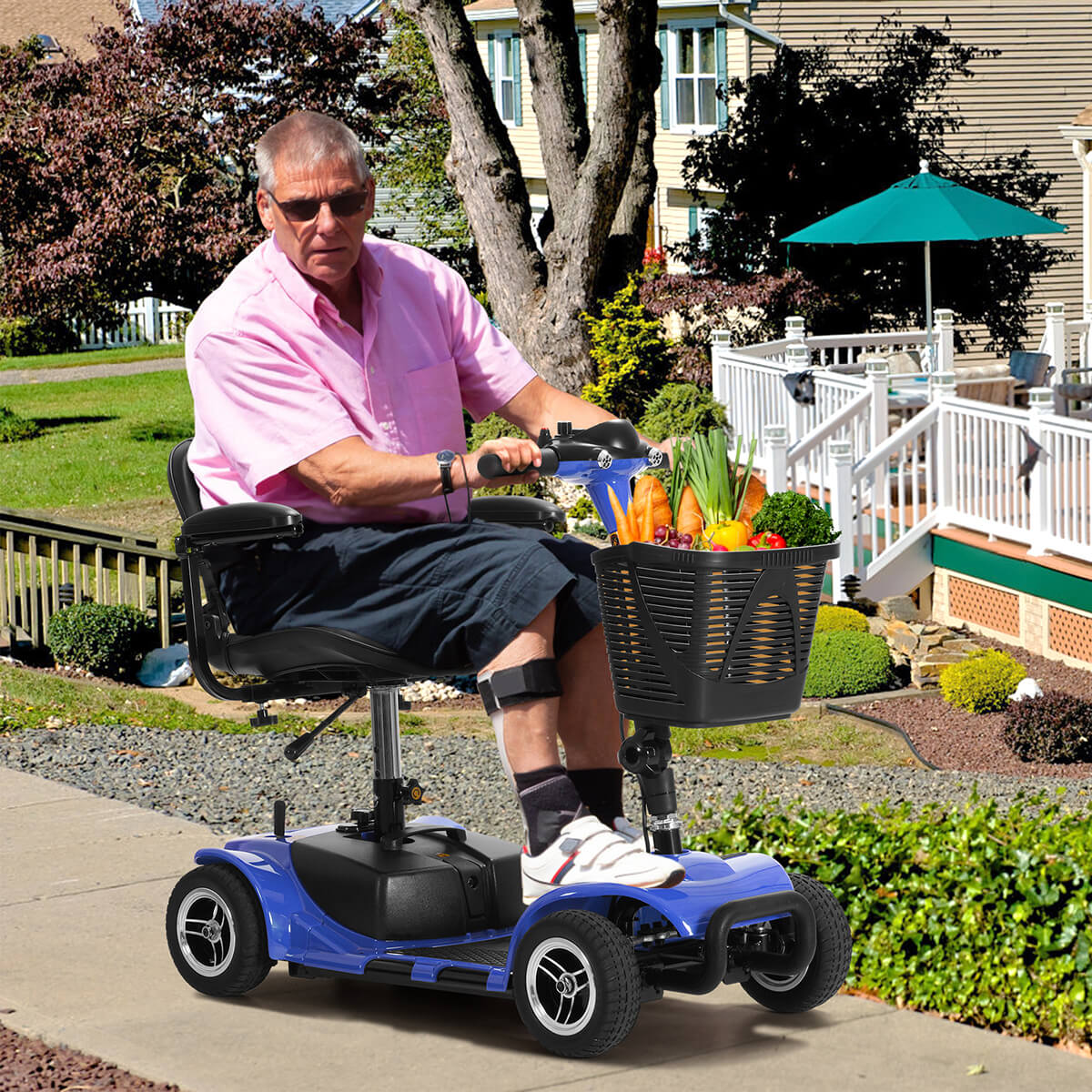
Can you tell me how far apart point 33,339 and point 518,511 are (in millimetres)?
30221

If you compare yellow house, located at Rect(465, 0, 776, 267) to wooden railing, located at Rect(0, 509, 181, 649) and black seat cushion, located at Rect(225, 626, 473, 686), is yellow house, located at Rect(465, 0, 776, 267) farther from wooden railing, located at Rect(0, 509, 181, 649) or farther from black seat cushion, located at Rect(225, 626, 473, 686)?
black seat cushion, located at Rect(225, 626, 473, 686)

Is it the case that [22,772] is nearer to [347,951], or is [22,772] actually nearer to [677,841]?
[347,951]

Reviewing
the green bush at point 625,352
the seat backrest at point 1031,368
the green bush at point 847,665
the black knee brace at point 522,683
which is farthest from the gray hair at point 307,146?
the green bush at point 625,352

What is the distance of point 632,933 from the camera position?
3867 mm

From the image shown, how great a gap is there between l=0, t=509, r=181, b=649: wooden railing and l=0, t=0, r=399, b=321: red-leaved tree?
951 cm

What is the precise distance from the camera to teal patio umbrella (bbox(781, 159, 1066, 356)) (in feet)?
52.4

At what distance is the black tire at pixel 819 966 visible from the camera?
392 cm

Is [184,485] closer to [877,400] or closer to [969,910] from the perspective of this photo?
[969,910]

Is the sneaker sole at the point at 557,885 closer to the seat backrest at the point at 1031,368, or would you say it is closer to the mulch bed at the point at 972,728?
the mulch bed at the point at 972,728

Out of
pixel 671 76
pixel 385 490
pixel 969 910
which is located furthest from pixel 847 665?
pixel 671 76

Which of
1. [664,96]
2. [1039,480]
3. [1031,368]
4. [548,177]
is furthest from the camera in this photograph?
[664,96]

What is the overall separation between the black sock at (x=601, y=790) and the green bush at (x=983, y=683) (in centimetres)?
743

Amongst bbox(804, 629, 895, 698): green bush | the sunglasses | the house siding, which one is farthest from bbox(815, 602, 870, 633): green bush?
the house siding

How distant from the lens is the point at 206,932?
14.2ft
